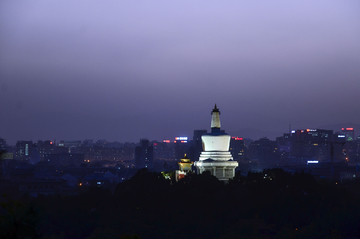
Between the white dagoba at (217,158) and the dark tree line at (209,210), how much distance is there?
3.33m

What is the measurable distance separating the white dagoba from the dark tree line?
10.9ft

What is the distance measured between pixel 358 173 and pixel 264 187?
320 ft

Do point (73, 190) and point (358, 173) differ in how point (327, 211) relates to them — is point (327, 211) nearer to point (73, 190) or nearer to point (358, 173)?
point (73, 190)

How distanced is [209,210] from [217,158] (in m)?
11.0

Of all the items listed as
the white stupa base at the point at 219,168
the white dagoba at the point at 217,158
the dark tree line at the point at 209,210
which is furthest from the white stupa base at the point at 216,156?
the dark tree line at the point at 209,210

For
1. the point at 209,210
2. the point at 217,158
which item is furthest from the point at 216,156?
the point at 209,210

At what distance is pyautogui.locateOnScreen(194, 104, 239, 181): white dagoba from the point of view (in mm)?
51875

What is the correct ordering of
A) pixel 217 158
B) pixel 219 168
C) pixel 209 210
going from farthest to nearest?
pixel 217 158, pixel 219 168, pixel 209 210

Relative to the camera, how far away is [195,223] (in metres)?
39.2

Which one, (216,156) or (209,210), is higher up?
(216,156)

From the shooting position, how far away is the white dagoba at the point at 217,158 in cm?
5188

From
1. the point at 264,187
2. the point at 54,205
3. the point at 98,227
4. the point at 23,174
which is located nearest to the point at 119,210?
the point at 98,227

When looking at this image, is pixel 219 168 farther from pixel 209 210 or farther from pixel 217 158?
pixel 209 210

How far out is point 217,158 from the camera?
52344 millimetres
